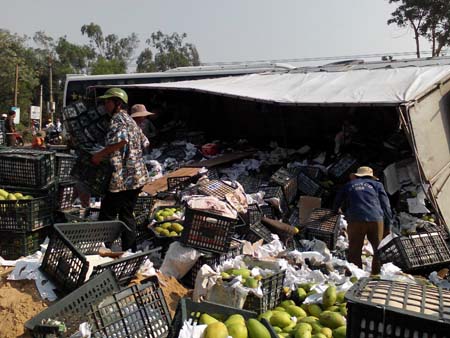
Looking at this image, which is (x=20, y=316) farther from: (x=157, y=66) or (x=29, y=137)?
(x=157, y=66)

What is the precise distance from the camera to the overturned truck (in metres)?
6.70

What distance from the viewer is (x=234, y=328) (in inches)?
98.9

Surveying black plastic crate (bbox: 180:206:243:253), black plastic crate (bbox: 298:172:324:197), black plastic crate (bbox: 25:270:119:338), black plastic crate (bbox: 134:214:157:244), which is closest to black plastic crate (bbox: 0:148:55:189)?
black plastic crate (bbox: 134:214:157:244)

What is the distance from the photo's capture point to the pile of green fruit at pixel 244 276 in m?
3.55

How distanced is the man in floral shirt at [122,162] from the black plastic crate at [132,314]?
179cm

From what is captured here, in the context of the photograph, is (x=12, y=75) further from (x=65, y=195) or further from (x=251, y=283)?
(x=251, y=283)

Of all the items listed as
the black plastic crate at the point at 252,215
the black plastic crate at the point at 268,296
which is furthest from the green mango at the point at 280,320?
the black plastic crate at the point at 252,215

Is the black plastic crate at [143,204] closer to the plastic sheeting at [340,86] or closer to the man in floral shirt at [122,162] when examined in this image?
the man in floral shirt at [122,162]

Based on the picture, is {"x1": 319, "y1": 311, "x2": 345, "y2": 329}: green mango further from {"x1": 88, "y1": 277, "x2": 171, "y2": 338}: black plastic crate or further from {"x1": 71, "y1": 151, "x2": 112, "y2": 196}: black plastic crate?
{"x1": 71, "y1": 151, "x2": 112, "y2": 196}: black plastic crate

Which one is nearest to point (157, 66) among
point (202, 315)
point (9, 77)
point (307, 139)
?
point (9, 77)

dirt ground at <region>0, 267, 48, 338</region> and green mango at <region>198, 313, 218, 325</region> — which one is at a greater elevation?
green mango at <region>198, 313, 218, 325</region>

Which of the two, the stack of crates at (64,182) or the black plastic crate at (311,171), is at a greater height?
the stack of crates at (64,182)

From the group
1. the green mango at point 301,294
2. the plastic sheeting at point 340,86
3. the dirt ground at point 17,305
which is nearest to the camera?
the dirt ground at point 17,305

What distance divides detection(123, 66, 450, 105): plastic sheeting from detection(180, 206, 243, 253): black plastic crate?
11.1 feet
